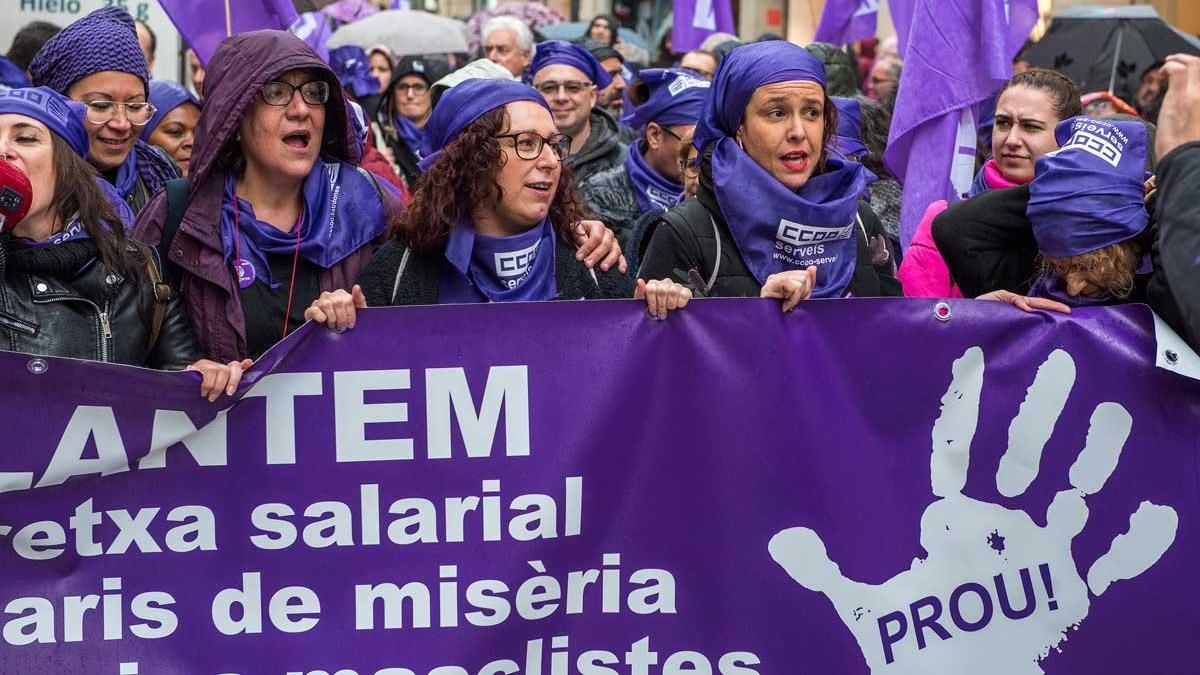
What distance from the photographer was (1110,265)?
3.97 meters

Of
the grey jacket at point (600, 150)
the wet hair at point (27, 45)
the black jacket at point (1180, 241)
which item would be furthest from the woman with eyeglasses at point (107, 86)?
the black jacket at point (1180, 241)

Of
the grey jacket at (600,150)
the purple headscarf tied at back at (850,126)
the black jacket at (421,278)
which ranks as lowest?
the grey jacket at (600,150)

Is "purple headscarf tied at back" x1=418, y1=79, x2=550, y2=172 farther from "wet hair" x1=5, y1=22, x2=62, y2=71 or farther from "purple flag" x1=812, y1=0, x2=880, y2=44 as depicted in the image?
"purple flag" x1=812, y1=0, x2=880, y2=44

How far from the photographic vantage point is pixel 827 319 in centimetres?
392

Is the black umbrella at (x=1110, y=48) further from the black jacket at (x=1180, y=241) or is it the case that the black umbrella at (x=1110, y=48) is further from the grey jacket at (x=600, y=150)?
the black jacket at (x=1180, y=241)

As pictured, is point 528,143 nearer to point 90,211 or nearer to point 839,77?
point 90,211

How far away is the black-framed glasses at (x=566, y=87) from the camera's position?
26.6ft

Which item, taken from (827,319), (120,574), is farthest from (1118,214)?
(120,574)

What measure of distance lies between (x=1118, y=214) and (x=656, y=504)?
1.25 m

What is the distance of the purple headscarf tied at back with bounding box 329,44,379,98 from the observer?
11.4 metres

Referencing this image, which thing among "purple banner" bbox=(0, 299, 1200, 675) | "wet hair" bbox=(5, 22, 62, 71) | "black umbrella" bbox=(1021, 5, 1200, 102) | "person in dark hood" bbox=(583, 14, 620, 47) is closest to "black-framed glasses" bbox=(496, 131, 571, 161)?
"purple banner" bbox=(0, 299, 1200, 675)

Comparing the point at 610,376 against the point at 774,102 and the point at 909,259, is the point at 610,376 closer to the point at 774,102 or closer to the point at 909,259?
the point at 774,102

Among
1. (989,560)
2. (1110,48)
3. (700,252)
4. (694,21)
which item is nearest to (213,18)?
(700,252)

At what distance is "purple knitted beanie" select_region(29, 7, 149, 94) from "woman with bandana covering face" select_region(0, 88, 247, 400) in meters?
1.45
